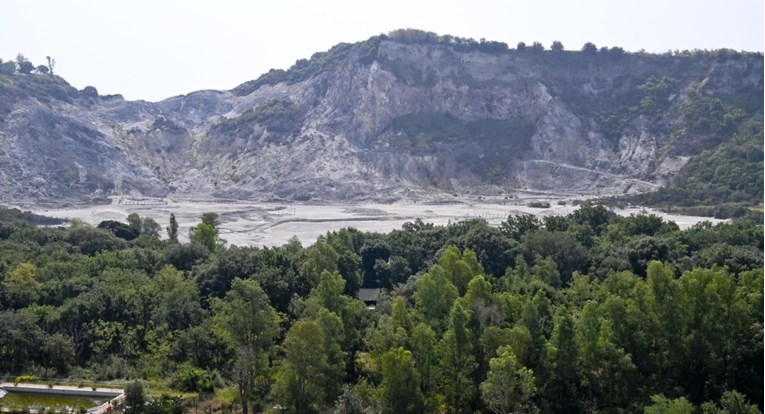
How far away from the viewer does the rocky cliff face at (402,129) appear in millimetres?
106000

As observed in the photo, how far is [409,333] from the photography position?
25.2 meters

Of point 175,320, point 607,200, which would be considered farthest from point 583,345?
point 607,200

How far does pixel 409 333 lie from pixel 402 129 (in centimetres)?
9554

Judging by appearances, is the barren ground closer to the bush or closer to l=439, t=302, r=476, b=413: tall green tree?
the bush

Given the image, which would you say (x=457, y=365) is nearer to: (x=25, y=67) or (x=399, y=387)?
(x=399, y=387)

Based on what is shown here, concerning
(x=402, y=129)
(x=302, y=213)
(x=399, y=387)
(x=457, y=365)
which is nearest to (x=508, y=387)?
(x=457, y=365)

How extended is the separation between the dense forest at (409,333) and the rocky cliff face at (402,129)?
6586 cm

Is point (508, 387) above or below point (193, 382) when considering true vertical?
above

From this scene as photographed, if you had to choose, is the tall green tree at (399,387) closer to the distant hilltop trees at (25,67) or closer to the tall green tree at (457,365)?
the tall green tree at (457,365)

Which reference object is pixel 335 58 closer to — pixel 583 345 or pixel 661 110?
pixel 661 110

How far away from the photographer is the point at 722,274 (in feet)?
88.7

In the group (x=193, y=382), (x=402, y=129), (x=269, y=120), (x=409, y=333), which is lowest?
(x=193, y=382)

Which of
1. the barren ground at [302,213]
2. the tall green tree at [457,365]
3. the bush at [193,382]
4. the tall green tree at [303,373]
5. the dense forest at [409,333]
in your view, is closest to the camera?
the tall green tree at [303,373]

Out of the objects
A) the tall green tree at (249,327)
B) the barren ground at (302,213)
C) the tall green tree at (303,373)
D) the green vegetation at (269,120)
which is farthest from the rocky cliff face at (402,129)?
the tall green tree at (303,373)
